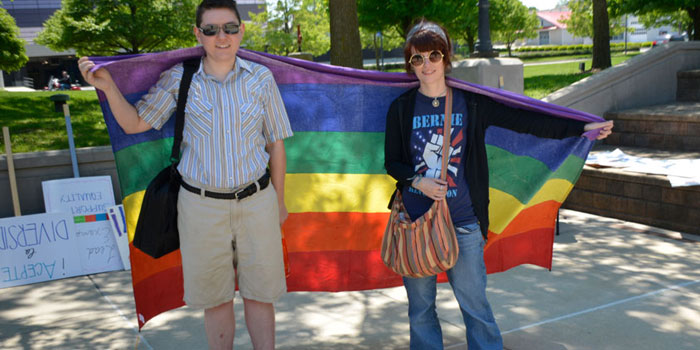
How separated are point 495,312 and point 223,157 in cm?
273

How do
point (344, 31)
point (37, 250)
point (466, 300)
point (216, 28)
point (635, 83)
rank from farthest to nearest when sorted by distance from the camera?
point (635, 83) → point (344, 31) → point (37, 250) → point (466, 300) → point (216, 28)

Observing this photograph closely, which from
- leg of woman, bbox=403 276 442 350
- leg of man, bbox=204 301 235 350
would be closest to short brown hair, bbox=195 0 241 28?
leg of man, bbox=204 301 235 350

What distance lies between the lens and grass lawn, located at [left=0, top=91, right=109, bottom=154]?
29.2 ft

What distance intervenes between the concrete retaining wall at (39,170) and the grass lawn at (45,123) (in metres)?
1.37

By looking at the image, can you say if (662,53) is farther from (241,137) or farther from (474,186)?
(241,137)

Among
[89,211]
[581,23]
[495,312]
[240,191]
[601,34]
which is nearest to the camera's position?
[240,191]

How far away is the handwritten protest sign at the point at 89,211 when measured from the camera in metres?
6.74

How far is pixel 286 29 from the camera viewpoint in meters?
41.0

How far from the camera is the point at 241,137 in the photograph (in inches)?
125

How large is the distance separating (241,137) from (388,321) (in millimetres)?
2277

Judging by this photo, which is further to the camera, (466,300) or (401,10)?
(401,10)

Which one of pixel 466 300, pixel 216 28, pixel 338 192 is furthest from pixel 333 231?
pixel 216 28

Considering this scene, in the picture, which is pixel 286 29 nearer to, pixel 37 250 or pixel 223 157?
pixel 37 250

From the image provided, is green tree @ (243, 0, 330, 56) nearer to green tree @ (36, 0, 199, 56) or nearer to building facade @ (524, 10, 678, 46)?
green tree @ (36, 0, 199, 56)
